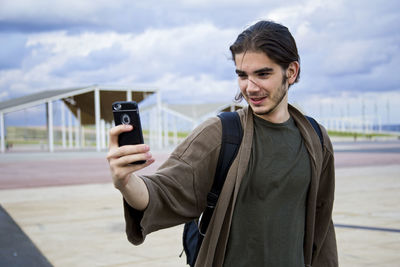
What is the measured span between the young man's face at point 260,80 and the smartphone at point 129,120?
58cm

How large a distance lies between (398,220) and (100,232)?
13.7 feet

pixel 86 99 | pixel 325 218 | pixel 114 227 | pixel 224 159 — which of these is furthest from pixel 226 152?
pixel 86 99

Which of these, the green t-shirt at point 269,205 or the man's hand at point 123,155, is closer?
the man's hand at point 123,155

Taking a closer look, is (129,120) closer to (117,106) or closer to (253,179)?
(117,106)

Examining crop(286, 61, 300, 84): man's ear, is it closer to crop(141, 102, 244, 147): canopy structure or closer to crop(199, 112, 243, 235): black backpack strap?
crop(199, 112, 243, 235): black backpack strap

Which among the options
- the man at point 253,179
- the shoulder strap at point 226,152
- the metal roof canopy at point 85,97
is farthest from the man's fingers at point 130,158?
the metal roof canopy at point 85,97

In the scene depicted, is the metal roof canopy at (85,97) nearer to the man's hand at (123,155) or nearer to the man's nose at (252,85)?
the man's nose at (252,85)

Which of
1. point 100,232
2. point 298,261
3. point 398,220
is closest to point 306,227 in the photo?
point 298,261

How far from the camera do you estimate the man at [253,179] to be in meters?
1.84

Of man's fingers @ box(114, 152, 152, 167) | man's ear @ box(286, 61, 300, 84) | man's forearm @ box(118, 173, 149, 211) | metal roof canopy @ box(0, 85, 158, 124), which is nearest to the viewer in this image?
man's fingers @ box(114, 152, 152, 167)

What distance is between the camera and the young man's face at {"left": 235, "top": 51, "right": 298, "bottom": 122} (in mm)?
1948

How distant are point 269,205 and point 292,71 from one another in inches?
23.8

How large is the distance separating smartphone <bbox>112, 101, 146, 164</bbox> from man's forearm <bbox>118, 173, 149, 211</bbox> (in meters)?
0.15

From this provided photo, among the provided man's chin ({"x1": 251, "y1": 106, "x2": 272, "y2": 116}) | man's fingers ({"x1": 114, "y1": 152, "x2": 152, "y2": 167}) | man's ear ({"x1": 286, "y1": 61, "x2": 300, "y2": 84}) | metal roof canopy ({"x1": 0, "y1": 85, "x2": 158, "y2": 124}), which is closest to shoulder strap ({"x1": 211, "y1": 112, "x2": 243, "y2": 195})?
man's chin ({"x1": 251, "y1": 106, "x2": 272, "y2": 116})
